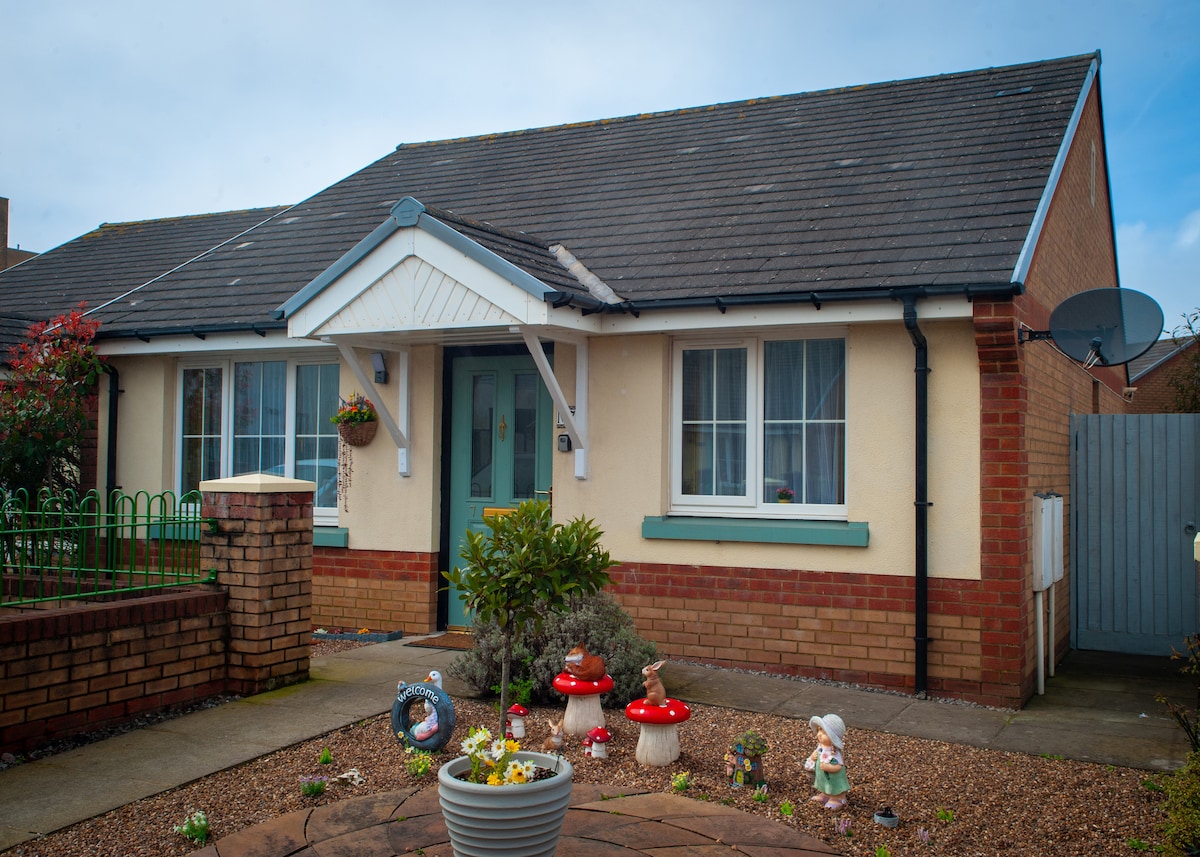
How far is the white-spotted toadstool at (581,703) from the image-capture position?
5945 millimetres

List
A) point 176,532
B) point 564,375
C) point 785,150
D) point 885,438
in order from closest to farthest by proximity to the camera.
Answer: point 176,532 → point 885,438 → point 564,375 → point 785,150

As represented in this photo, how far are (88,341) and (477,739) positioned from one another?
A: 7.90 metres

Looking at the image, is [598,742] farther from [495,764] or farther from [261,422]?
[261,422]

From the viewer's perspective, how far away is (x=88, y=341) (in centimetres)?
1003

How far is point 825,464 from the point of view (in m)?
8.05

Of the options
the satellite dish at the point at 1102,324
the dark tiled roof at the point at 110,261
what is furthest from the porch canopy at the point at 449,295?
the dark tiled roof at the point at 110,261

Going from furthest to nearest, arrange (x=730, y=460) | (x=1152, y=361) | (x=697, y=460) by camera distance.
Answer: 1. (x=1152, y=361)
2. (x=697, y=460)
3. (x=730, y=460)

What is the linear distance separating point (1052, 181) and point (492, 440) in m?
5.25

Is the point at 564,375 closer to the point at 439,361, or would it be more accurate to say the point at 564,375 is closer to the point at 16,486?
the point at 439,361

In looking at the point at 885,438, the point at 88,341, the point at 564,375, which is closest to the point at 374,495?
the point at 564,375

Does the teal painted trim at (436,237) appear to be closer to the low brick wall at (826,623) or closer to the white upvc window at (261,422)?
the white upvc window at (261,422)

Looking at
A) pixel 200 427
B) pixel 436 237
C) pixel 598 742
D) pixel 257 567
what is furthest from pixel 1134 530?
pixel 200 427

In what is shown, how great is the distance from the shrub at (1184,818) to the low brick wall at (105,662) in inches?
219

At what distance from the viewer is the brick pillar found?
6.94 meters
